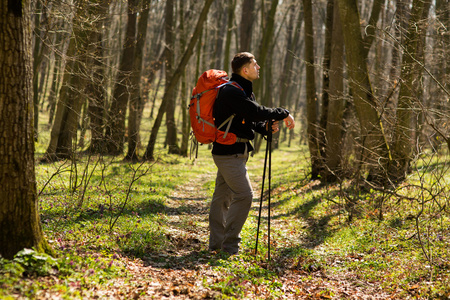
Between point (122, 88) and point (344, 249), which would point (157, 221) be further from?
point (122, 88)

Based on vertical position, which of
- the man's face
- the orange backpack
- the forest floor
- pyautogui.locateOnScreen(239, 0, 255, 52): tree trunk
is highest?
pyautogui.locateOnScreen(239, 0, 255, 52): tree trunk

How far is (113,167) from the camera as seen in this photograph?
1317cm

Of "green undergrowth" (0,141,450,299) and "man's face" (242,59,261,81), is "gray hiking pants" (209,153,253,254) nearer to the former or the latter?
"green undergrowth" (0,141,450,299)

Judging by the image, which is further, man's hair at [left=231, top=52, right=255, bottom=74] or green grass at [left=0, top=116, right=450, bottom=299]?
man's hair at [left=231, top=52, right=255, bottom=74]

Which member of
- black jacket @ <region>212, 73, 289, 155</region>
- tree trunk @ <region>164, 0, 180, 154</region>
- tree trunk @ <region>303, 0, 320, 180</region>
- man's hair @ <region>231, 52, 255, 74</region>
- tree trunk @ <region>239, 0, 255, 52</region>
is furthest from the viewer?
tree trunk @ <region>164, 0, 180, 154</region>

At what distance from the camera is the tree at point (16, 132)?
3.47 meters

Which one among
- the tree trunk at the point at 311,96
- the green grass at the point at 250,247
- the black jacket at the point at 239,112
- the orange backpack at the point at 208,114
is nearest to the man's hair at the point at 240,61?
the black jacket at the point at 239,112

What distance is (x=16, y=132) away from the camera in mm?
3555

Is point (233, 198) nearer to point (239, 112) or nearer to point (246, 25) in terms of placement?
point (239, 112)

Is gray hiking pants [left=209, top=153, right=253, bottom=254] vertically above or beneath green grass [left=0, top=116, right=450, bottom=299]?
above

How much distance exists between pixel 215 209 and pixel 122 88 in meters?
11.3

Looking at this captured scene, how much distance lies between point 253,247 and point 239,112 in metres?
2.22

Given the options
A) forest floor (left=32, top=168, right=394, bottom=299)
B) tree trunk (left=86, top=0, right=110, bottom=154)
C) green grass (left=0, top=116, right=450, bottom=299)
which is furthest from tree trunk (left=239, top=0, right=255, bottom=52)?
forest floor (left=32, top=168, right=394, bottom=299)

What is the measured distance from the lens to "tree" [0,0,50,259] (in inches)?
137
